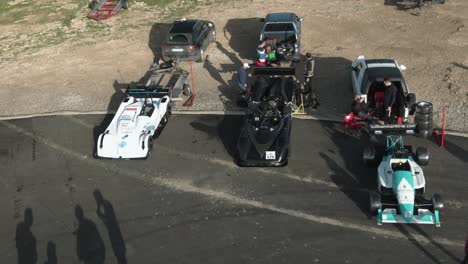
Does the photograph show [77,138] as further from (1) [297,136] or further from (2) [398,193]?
(2) [398,193]

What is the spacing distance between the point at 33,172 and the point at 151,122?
4.28m

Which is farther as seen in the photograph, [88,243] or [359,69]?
[359,69]

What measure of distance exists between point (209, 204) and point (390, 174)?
5.24 meters

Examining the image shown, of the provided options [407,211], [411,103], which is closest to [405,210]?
[407,211]

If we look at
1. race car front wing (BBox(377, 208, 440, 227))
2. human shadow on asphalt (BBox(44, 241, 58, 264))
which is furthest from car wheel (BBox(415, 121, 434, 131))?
human shadow on asphalt (BBox(44, 241, 58, 264))

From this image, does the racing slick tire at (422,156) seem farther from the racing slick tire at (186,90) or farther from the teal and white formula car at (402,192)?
the racing slick tire at (186,90)

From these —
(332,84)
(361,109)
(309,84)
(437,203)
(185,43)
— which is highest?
(185,43)

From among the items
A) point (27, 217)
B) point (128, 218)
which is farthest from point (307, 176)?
point (27, 217)

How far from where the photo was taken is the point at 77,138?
736 inches

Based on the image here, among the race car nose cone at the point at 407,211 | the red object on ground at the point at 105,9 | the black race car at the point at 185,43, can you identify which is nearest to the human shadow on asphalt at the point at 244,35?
the black race car at the point at 185,43

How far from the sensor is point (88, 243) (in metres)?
13.5

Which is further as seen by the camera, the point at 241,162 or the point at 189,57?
the point at 189,57

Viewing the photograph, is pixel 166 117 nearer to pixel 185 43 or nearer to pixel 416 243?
pixel 185 43

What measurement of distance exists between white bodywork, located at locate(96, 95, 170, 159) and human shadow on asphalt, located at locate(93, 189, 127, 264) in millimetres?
1652
